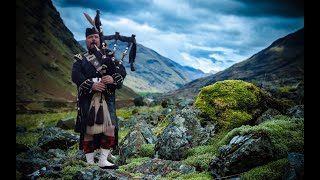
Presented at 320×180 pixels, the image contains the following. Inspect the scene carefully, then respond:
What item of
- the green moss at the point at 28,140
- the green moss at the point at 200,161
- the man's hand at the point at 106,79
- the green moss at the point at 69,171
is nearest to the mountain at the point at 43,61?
the green moss at the point at 28,140

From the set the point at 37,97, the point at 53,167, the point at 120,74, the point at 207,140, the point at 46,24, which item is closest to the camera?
the point at 53,167

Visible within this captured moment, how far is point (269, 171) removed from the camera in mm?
8602

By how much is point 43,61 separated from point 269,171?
5849 inches

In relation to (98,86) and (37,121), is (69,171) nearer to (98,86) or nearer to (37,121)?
(98,86)

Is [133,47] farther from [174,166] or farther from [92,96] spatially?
[174,166]

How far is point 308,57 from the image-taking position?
796 centimetres

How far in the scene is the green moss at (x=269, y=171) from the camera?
845 centimetres

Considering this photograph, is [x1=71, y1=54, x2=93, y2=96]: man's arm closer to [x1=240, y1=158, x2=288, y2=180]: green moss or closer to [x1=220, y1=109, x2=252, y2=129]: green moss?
[x1=240, y1=158, x2=288, y2=180]: green moss

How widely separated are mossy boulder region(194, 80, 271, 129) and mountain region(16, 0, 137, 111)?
4185 inches

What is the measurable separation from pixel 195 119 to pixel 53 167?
5.89 metres

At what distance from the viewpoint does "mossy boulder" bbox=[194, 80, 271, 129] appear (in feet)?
44.7

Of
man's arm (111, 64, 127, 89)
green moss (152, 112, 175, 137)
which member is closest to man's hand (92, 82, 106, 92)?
man's arm (111, 64, 127, 89)

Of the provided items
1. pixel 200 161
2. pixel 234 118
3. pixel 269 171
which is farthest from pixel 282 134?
pixel 234 118

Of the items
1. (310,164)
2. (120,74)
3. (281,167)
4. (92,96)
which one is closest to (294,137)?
(281,167)
